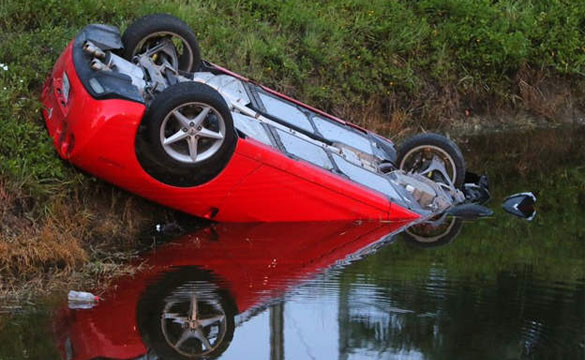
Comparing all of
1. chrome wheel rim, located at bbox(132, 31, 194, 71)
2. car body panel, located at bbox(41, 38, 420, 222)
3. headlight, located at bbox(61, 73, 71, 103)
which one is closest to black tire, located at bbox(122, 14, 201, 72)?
chrome wheel rim, located at bbox(132, 31, 194, 71)

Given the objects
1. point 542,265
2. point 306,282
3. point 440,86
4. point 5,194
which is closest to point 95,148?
point 5,194

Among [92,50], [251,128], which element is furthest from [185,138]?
[92,50]

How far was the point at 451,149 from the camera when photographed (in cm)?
1123

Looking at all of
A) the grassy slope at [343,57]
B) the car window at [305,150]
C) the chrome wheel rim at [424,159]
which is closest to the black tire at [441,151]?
the chrome wheel rim at [424,159]

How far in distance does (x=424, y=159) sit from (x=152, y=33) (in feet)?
9.26

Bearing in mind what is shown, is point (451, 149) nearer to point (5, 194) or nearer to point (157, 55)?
point (157, 55)

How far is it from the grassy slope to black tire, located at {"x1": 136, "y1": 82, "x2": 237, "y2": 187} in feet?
2.53

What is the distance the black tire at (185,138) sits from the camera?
9180 millimetres

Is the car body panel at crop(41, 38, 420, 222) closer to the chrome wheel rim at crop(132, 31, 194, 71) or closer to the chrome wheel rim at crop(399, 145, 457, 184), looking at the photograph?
the chrome wheel rim at crop(132, 31, 194, 71)

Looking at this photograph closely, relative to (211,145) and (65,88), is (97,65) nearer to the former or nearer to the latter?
(65,88)

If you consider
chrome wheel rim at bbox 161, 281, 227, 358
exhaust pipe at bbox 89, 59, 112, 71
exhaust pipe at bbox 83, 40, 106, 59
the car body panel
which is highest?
exhaust pipe at bbox 83, 40, 106, 59

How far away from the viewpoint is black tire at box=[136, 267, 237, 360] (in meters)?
7.19

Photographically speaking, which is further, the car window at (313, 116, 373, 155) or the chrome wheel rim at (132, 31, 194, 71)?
the car window at (313, 116, 373, 155)

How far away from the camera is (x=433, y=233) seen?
33.7ft
